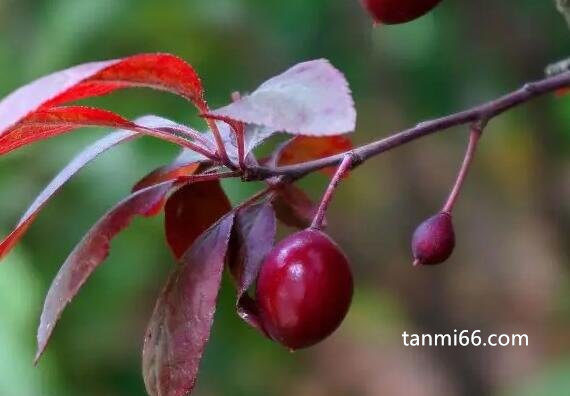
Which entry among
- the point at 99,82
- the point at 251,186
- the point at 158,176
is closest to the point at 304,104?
the point at 99,82

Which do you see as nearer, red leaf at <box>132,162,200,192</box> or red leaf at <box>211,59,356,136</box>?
red leaf at <box>211,59,356,136</box>

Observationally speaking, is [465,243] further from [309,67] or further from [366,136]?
[309,67]

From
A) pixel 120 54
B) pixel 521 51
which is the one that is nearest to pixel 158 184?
pixel 120 54

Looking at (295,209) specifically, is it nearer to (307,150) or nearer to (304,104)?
(307,150)

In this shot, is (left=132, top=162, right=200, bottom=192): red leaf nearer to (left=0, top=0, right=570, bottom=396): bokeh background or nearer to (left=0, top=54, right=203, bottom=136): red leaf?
(left=0, top=54, right=203, bottom=136): red leaf

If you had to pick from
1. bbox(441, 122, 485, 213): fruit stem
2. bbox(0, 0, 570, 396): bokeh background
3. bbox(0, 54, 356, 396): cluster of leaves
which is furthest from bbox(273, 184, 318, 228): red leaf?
bbox(0, 0, 570, 396): bokeh background

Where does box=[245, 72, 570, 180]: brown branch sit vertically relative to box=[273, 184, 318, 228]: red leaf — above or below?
above

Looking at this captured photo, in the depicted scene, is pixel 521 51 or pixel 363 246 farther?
pixel 363 246

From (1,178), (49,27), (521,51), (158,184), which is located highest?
(158,184)
